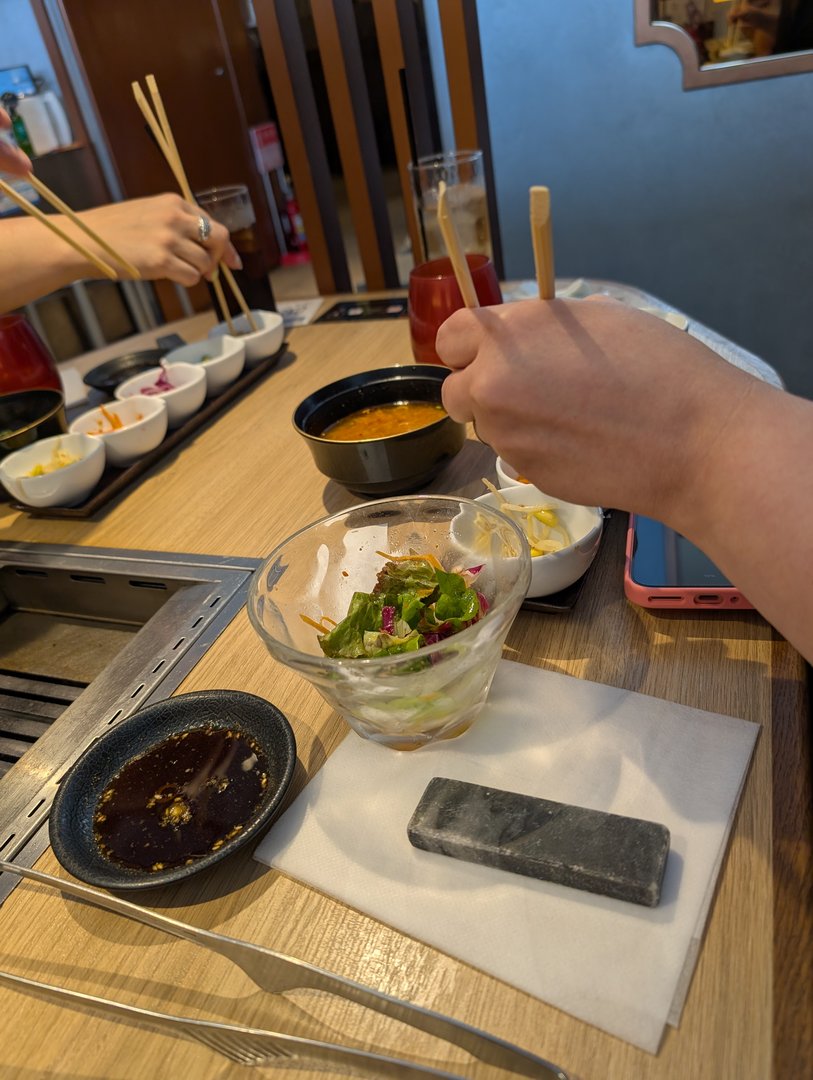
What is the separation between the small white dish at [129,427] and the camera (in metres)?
1.45

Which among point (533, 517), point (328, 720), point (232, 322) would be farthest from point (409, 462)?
point (232, 322)

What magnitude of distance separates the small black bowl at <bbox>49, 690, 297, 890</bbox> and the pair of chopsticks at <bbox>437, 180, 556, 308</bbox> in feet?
1.56

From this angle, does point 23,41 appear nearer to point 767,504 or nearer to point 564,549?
point 564,549

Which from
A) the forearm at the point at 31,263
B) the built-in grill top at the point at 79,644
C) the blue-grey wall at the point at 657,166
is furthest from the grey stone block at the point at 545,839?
the blue-grey wall at the point at 657,166

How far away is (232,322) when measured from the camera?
1911mm

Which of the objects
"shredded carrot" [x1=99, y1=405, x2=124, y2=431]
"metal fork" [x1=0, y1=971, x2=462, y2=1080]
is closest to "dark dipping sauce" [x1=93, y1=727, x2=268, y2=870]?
"metal fork" [x1=0, y1=971, x2=462, y2=1080]

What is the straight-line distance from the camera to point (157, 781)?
2.58 feet

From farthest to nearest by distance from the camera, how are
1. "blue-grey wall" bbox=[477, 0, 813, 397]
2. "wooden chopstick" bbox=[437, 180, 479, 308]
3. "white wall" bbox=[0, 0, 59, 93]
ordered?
"white wall" bbox=[0, 0, 59, 93] → "blue-grey wall" bbox=[477, 0, 813, 397] → "wooden chopstick" bbox=[437, 180, 479, 308]

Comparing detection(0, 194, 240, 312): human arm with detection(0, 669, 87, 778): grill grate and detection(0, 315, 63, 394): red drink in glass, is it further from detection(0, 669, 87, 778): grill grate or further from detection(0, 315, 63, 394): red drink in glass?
detection(0, 669, 87, 778): grill grate

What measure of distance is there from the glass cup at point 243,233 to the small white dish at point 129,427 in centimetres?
58

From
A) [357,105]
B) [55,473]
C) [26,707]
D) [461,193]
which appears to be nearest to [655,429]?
[26,707]

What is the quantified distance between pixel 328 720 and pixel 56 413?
3.14ft

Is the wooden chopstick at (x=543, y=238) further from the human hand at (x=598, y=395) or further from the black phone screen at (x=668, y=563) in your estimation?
the black phone screen at (x=668, y=563)

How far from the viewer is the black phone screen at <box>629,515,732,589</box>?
874 millimetres
